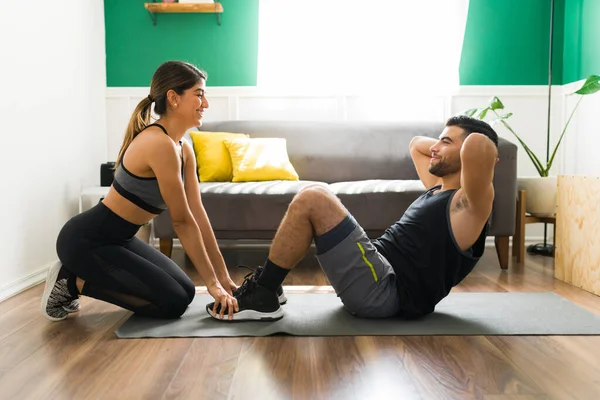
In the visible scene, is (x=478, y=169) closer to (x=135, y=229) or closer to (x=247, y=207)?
(x=135, y=229)

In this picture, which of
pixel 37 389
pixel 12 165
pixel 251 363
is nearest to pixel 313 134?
pixel 12 165

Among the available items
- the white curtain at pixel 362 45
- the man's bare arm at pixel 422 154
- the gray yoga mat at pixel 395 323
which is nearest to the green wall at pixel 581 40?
the white curtain at pixel 362 45

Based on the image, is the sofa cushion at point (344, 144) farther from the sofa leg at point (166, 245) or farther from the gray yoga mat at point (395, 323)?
the gray yoga mat at point (395, 323)

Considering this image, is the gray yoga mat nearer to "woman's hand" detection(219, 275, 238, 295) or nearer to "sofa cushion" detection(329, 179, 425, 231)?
"woman's hand" detection(219, 275, 238, 295)

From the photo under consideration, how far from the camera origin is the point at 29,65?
118 inches

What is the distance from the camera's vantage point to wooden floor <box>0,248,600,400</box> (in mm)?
1475

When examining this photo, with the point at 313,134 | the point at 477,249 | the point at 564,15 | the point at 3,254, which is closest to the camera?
the point at 477,249

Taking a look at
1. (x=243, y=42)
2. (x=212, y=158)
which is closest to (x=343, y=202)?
(x=212, y=158)

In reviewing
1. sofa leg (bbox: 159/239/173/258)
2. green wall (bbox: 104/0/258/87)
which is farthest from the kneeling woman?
green wall (bbox: 104/0/258/87)

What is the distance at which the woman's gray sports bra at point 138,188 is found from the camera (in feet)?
6.93

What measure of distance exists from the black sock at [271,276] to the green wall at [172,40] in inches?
109

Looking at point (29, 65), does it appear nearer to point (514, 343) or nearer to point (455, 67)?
point (514, 343)

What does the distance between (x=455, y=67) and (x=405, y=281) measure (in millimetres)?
2916

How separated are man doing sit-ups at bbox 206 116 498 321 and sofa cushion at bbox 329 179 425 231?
1100 mm
